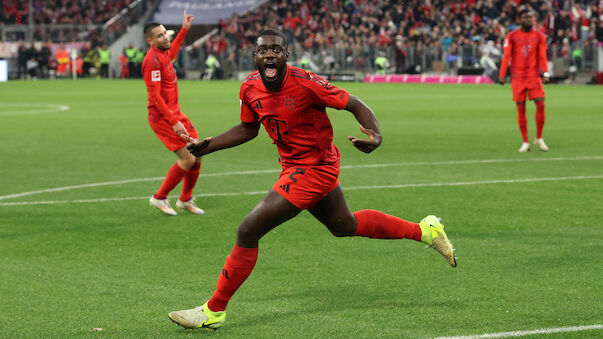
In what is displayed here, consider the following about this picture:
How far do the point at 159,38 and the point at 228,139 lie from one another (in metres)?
4.36

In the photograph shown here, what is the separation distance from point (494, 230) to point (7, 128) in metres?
15.2

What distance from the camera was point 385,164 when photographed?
47.7 ft

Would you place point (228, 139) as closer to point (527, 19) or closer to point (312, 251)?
point (312, 251)

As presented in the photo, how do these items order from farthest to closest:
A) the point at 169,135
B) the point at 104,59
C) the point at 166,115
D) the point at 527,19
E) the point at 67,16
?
the point at 67,16 < the point at 104,59 < the point at 527,19 < the point at 169,135 < the point at 166,115

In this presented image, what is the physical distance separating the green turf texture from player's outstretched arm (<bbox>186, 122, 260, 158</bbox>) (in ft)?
3.35

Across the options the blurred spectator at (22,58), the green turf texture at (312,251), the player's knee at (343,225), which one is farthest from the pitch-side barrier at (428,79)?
the player's knee at (343,225)

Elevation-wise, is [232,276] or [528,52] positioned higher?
[528,52]

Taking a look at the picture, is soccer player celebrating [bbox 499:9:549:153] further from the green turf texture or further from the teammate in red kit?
the teammate in red kit

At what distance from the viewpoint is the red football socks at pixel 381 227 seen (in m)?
6.48

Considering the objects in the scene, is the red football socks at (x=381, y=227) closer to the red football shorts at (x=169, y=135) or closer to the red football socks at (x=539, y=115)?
the red football shorts at (x=169, y=135)

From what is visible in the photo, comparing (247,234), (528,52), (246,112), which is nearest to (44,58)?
(528,52)

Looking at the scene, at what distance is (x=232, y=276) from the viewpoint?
19.0ft

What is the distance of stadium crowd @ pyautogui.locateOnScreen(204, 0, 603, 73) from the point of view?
4306cm

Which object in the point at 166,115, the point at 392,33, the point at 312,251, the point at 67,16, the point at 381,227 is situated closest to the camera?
the point at 381,227
